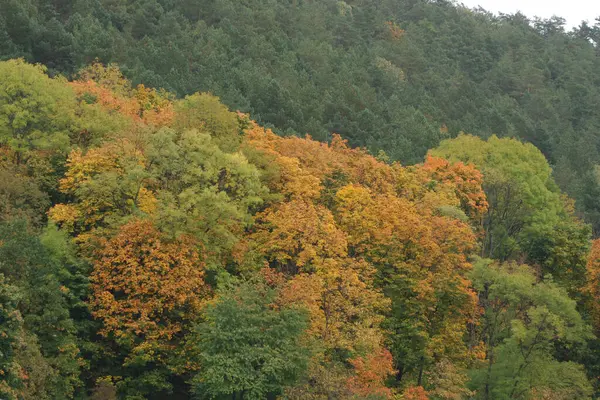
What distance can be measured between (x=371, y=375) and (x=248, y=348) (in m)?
7.12

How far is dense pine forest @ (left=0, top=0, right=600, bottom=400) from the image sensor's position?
142 ft

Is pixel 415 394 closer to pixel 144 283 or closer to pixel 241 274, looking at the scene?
pixel 241 274

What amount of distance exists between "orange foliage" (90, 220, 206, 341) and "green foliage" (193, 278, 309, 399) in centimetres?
238

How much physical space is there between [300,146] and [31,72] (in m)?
20.0

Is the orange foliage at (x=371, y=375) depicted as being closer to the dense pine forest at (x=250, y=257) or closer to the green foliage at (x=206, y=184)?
the dense pine forest at (x=250, y=257)

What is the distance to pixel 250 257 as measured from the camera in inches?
2023

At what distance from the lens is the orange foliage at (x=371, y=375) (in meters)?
43.3

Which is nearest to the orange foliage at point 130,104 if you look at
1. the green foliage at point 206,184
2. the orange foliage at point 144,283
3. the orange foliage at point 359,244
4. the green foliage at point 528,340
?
the orange foliage at point 359,244

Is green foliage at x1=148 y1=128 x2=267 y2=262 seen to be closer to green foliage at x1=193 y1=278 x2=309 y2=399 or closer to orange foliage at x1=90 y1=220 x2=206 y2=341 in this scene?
orange foliage at x1=90 y1=220 x2=206 y2=341

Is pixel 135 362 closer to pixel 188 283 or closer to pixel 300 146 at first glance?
pixel 188 283

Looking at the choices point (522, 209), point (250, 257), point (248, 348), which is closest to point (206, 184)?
point (250, 257)

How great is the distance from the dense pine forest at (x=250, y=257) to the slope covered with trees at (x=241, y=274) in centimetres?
14

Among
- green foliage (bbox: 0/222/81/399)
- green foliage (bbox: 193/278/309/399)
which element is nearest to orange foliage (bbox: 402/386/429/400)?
green foliage (bbox: 193/278/309/399)

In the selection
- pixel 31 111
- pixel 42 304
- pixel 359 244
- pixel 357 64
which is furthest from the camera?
pixel 357 64
